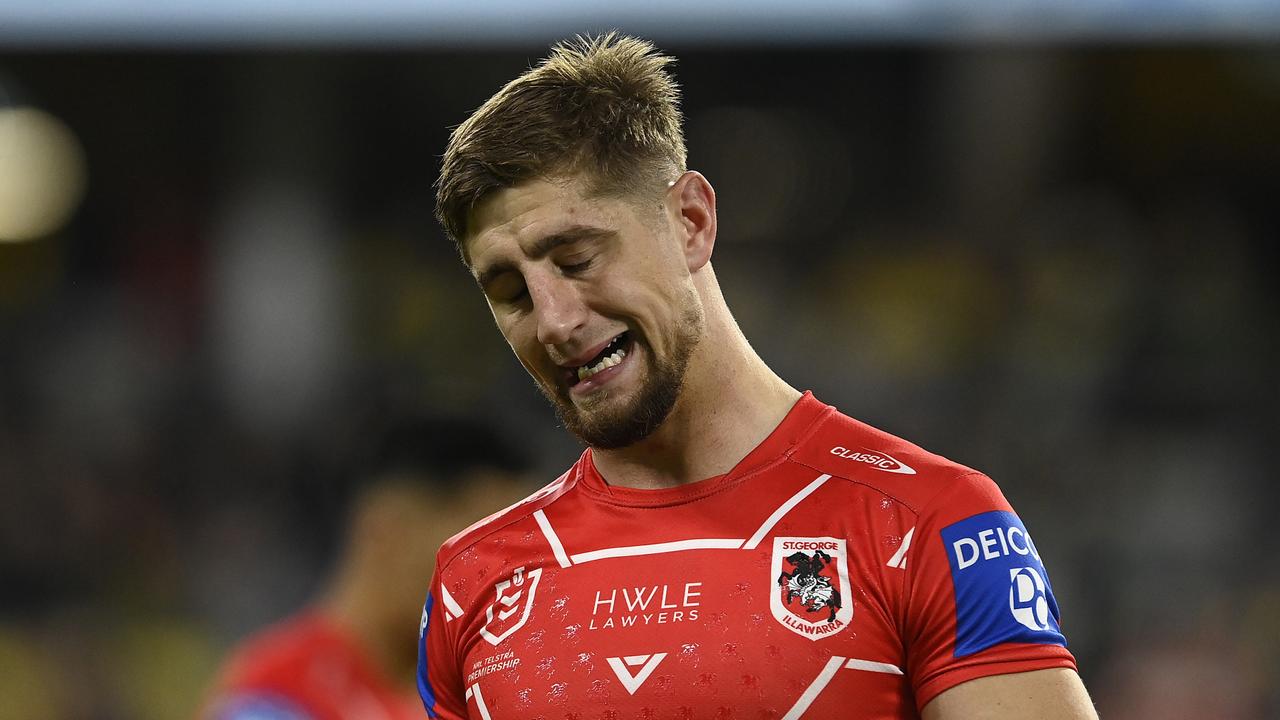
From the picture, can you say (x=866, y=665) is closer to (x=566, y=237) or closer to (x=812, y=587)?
(x=812, y=587)

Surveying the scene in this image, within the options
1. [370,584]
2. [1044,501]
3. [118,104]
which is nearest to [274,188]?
[118,104]

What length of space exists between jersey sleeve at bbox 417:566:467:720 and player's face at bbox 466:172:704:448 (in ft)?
1.35

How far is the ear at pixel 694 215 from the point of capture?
7.56 ft

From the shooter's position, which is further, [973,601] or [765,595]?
[765,595]

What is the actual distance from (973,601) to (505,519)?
0.83 meters

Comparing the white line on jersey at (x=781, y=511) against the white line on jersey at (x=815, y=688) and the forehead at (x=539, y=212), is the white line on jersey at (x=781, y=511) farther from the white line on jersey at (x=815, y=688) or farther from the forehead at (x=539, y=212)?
the forehead at (x=539, y=212)

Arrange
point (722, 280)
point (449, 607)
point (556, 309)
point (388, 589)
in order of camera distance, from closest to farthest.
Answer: point (556, 309), point (449, 607), point (388, 589), point (722, 280)

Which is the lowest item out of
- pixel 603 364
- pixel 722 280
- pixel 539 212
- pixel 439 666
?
pixel 722 280

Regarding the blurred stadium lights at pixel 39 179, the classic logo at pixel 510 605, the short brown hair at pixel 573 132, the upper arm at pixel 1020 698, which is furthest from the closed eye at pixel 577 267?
the blurred stadium lights at pixel 39 179

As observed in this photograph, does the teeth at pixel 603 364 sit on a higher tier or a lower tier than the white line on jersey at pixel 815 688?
higher

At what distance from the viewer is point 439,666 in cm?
241

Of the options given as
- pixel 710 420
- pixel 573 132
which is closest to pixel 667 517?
pixel 710 420

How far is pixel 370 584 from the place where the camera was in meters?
4.44

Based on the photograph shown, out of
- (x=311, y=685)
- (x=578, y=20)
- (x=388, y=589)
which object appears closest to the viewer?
(x=311, y=685)
